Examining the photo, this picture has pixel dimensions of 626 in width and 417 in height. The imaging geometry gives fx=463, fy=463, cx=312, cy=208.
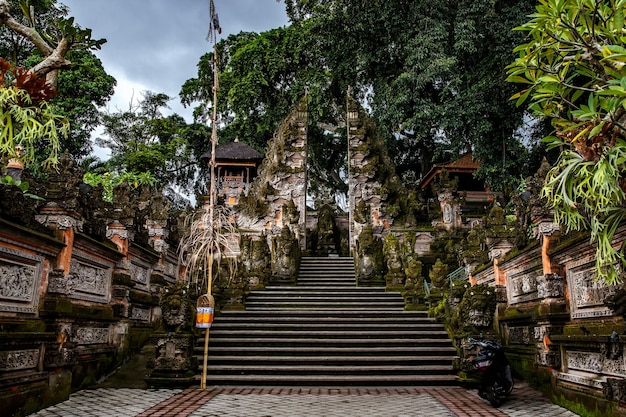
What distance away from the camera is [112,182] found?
20062 mm

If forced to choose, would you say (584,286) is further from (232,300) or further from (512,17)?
(512,17)

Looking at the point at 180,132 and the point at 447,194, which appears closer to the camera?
the point at 447,194

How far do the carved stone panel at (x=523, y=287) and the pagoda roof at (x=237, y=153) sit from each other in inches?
927

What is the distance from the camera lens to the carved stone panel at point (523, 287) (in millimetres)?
8422

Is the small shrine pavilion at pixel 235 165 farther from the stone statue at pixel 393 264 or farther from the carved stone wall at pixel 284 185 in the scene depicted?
the stone statue at pixel 393 264

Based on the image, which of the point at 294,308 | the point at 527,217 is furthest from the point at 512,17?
the point at 294,308

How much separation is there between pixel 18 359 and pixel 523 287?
28.0 feet

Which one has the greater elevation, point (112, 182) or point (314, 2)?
point (314, 2)

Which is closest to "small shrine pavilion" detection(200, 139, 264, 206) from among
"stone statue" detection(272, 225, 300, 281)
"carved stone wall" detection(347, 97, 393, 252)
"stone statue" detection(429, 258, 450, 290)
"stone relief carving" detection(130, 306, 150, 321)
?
"carved stone wall" detection(347, 97, 393, 252)

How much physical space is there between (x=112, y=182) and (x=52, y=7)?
986 cm

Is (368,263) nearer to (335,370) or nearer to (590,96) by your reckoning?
(335,370)

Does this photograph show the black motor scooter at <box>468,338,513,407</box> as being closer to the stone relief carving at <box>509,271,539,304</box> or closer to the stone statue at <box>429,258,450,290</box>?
the stone relief carving at <box>509,271,539,304</box>

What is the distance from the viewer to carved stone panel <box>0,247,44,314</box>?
6160mm

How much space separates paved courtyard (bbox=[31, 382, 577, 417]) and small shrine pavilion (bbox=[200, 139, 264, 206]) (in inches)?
902
